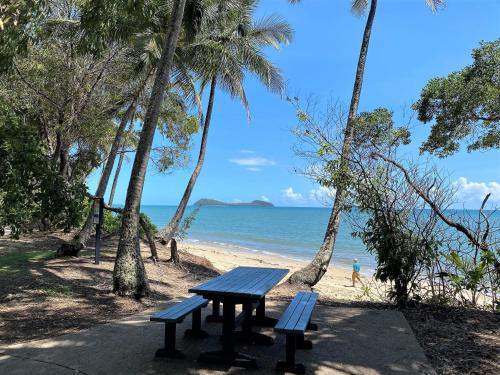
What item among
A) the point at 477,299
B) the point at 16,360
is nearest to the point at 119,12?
the point at 16,360

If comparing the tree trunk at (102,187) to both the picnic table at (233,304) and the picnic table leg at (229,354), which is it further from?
the picnic table leg at (229,354)

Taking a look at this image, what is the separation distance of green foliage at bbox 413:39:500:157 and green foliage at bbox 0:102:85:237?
704 cm

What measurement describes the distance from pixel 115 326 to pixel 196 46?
35.0ft

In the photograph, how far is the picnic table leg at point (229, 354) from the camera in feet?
12.8

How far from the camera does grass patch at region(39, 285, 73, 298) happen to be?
6832 millimetres

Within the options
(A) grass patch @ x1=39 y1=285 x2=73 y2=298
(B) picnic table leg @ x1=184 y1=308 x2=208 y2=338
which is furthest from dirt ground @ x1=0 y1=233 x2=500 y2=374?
(B) picnic table leg @ x1=184 y1=308 x2=208 y2=338

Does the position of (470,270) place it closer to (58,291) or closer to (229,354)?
(229,354)

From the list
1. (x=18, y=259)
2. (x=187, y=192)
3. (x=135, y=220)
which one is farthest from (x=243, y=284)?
(x=187, y=192)

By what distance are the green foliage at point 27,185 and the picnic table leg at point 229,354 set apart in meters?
3.50

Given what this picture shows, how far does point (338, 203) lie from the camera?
7.98m

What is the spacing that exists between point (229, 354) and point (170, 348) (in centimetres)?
59

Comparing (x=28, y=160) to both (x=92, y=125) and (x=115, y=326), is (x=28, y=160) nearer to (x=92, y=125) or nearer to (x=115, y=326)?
(x=115, y=326)

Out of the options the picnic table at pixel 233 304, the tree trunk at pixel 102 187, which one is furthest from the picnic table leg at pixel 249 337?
the tree trunk at pixel 102 187

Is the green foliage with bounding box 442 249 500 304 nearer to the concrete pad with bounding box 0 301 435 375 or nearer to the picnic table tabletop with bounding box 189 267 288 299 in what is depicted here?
the concrete pad with bounding box 0 301 435 375
